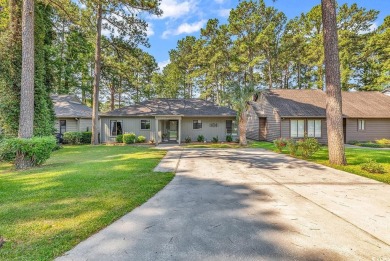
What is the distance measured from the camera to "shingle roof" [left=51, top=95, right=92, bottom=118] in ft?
63.0

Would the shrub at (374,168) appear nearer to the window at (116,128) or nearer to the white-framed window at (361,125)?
the white-framed window at (361,125)

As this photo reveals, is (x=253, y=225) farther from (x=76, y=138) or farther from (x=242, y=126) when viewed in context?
(x=76, y=138)

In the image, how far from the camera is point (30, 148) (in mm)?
7559

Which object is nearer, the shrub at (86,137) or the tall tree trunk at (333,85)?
the tall tree trunk at (333,85)

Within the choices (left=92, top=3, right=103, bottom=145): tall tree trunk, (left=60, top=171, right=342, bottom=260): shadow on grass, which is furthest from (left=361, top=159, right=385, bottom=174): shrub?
(left=92, top=3, right=103, bottom=145): tall tree trunk

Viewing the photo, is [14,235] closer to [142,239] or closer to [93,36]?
[142,239]

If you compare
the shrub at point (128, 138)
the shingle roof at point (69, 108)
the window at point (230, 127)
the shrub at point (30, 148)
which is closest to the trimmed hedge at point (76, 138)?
the shingle roof at point (69, 108)

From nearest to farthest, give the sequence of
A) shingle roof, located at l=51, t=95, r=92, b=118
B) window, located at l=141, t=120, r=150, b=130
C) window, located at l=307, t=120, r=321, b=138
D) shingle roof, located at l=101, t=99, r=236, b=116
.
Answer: window, located at l=307, t=120, r=321, b=138 < shingle roof, located at l=101, t=99, r=236, b=116 < window, located at l=141, t=120, r=150, b=130 < shingle roof, located at l=51, t=95, r=92, b=118

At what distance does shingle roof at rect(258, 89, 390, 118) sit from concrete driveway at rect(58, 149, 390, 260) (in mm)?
13553

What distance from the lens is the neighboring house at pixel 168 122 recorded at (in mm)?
18234

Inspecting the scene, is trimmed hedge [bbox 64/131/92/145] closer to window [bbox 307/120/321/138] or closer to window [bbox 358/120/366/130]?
window [bbox 307/120/321/138]

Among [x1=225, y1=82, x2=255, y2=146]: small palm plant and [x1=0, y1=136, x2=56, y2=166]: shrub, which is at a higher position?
[x1=225, y1=82, x2=255, y2=146]: small palm plant

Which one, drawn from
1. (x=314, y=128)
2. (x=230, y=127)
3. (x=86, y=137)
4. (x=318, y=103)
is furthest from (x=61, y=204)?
(x=318, y=103)

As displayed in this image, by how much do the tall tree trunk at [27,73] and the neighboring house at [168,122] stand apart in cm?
959
